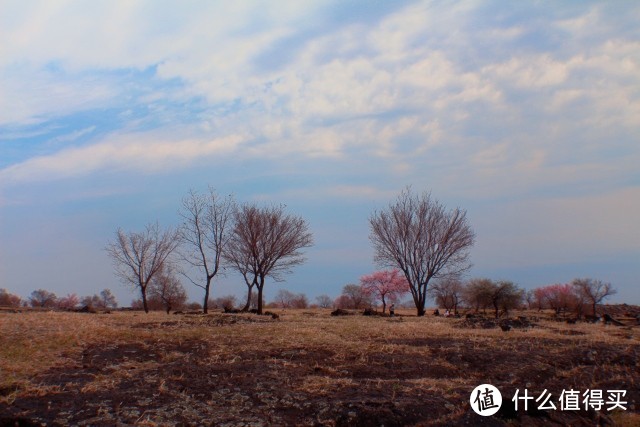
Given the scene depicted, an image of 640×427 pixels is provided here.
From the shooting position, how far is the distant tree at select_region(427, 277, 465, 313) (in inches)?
1880

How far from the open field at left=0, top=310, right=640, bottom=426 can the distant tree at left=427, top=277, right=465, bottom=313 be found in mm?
34485

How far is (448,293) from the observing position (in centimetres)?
4956

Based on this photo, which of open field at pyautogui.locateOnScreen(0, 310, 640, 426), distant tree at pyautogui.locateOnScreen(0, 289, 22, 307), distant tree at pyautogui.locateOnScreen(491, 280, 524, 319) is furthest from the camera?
distant tree at pyautogui.locateOnScreen(0, 289, 22, 307)

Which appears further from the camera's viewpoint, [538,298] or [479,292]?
[538,298]

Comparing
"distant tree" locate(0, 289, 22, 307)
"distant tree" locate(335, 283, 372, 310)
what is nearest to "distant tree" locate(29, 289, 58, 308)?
"distant tree" locate(0, 289, 22, 307)

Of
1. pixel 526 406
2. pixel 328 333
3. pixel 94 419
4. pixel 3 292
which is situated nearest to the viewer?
pixel 94 419

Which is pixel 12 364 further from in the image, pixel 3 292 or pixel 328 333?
pixel 3 292

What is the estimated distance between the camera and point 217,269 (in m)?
31.5

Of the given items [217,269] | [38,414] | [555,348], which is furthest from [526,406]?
[217,269]

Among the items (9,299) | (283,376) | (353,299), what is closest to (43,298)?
(9,299)

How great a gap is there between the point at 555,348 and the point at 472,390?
17.0ft

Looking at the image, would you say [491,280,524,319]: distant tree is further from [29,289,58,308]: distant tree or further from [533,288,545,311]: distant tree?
[29,289,58,308]: distant tree

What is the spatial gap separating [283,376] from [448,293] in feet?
142

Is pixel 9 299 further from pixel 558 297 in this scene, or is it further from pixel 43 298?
pixel 558 297
